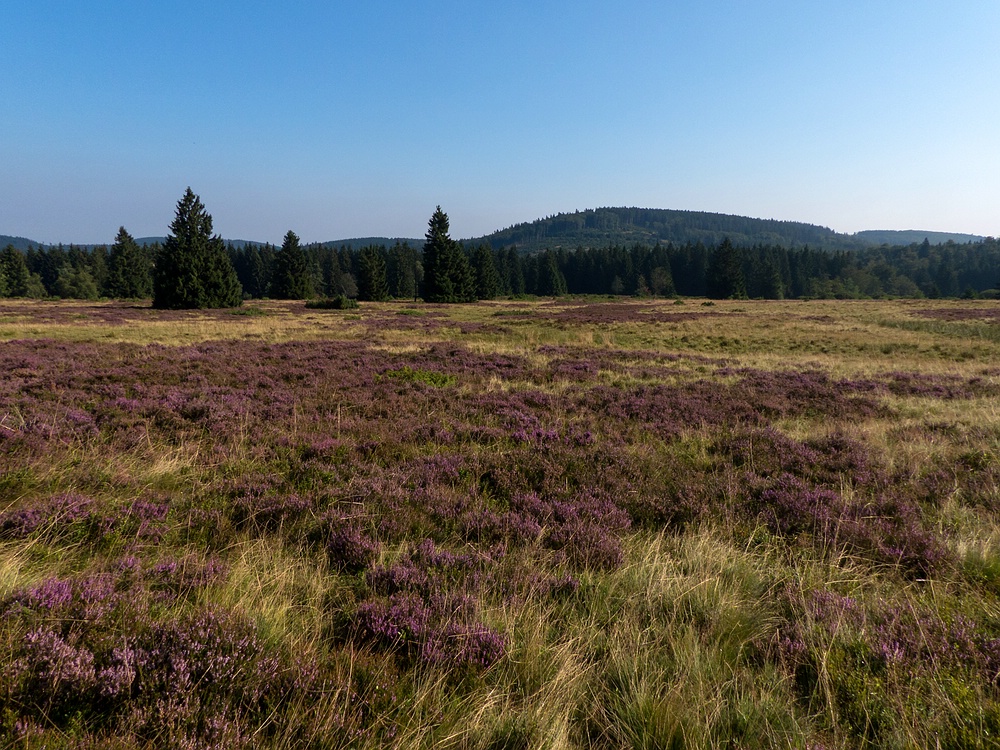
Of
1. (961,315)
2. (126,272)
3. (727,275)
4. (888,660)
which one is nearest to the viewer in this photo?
(888,660)

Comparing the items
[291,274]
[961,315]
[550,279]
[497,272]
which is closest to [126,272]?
[291,274]

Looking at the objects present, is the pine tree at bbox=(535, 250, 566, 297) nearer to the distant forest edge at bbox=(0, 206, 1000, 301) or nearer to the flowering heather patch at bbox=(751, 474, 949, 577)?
the distant forest edge at bbox=(0, 206, 1000, 301)

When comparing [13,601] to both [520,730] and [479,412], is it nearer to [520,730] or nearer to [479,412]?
[520,730]

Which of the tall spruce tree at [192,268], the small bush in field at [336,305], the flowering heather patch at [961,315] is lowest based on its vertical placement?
the flowering heather patch at [961,315]

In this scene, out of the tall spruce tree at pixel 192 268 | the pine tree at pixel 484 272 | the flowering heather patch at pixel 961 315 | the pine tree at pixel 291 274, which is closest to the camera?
the flowering heather patch at pixel 961 315

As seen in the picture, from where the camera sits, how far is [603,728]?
87.0 inches

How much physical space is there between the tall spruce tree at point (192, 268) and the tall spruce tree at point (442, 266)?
27.1 metres

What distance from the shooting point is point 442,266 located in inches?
2771

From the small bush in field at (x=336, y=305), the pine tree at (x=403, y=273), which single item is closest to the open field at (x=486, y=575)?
the small bush in field at (x=336, y=305)

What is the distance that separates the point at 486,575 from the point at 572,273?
134191 millimetres

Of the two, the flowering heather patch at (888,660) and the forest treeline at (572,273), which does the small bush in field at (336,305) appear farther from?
the flowering heather patch at (888,660)

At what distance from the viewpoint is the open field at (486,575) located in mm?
2115

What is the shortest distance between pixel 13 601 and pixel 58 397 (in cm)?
798

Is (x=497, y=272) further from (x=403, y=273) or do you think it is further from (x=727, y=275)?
(x=727, y=275)
